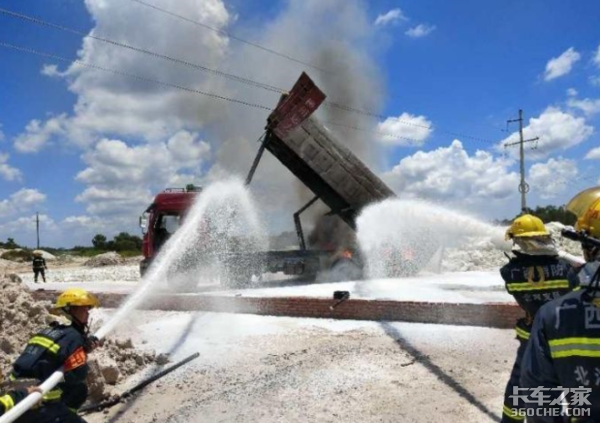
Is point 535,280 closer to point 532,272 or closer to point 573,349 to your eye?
point 532,272

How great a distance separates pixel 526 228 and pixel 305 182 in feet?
31.1

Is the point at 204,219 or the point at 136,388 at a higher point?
the point at 204,219

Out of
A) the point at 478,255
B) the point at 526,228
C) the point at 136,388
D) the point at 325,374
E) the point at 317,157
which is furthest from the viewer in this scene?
the point at 478,255

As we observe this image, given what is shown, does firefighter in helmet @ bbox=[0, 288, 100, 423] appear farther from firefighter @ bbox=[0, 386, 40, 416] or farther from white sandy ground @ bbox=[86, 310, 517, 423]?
white sandy ground @ bbox=[86, 310, 517, 423]

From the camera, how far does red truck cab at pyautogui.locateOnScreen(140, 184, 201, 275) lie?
12242 millimetres

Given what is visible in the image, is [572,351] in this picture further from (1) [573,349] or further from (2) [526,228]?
(2) [526,228]

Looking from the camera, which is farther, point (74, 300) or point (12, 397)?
point (74, 300)

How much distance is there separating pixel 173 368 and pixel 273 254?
6336 mm

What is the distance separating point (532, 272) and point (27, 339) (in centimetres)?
547

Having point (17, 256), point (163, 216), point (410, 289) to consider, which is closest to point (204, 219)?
point (163, 216)

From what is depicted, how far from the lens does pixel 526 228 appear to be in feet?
12.1

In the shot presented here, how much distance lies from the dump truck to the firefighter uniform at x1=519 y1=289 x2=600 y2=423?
10.0 metres

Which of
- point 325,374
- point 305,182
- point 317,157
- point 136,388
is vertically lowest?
point 136,388

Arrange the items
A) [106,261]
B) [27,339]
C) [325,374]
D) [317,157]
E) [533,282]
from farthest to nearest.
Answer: [106,261], [317,157], [27,339], [325,374], [533,282]
